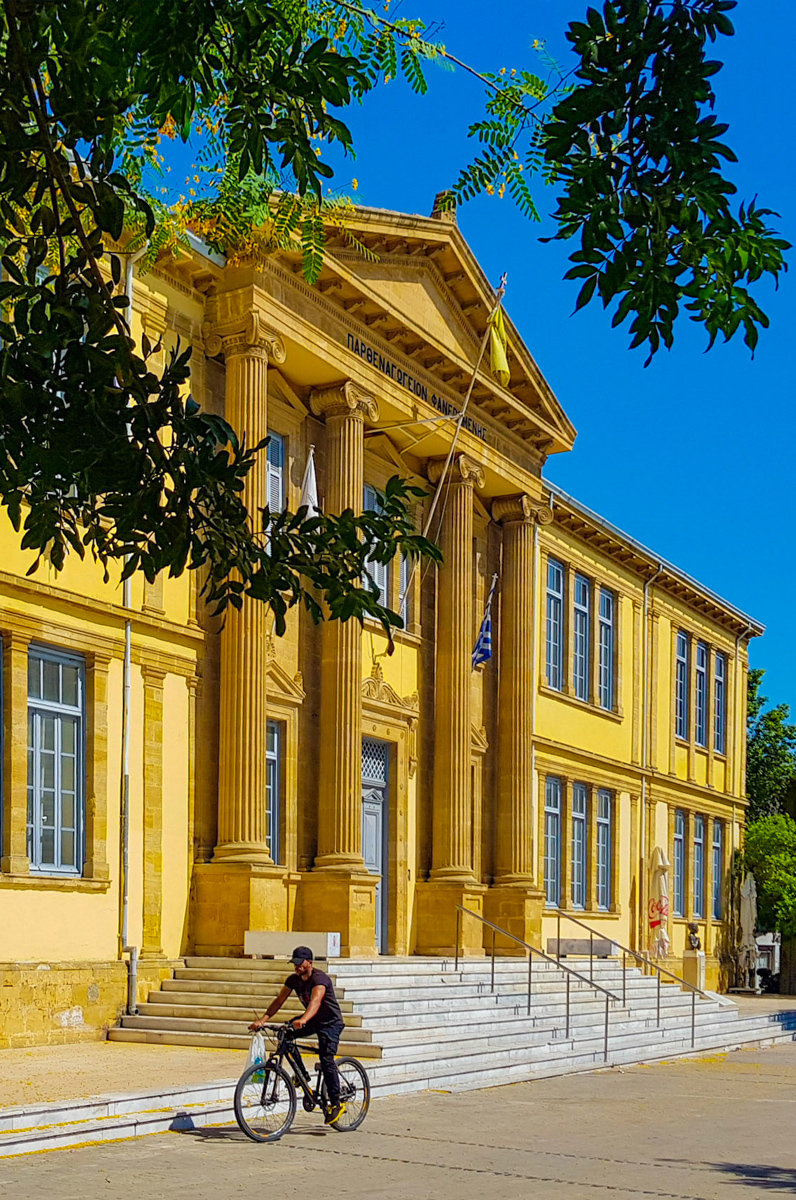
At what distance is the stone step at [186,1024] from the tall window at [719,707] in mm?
24581

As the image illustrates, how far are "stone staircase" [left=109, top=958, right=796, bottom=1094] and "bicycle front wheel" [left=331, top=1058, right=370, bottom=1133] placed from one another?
102 inches

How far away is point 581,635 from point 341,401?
451 inches

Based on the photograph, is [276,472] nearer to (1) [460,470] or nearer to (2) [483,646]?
(1) [460,470]

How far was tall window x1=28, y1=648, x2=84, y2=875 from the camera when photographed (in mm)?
18906

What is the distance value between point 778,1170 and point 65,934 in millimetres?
9343

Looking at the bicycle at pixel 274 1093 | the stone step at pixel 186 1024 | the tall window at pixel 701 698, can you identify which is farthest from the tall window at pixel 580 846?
the bicycle at pixel 274 1093

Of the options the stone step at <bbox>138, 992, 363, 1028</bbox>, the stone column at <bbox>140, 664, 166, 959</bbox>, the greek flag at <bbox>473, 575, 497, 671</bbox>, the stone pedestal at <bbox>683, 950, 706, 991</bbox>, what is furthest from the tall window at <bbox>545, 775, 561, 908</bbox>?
the stone step at <bbox>138, 992, 363, 1028</bbox>

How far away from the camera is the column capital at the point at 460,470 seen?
27.4 meters

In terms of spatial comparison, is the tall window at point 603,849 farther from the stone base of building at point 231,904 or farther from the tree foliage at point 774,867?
the stone base of building at point 231,904

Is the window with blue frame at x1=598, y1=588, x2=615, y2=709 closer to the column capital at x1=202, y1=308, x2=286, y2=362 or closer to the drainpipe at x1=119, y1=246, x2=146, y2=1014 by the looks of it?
the column capital at x1=202, y1=308, x2=286, y2=362

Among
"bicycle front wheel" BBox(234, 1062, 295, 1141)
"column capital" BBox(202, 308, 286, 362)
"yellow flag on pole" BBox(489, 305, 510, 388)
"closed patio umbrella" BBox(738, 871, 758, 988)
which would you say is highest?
"yellow flag on pole" BBox(489, 305, 510, 388)

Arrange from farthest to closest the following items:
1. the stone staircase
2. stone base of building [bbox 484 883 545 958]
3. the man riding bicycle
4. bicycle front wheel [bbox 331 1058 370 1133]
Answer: stone base of building [bbox 484 883 545 958]
the stone staircase
bicycle front wheel [bbox 331 1058 370 1133]
the man riding bicycle

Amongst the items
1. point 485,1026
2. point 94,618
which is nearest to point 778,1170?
point 485,1026

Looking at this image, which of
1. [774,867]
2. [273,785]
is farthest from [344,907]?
[774,867]
